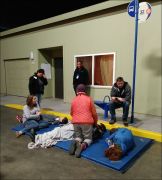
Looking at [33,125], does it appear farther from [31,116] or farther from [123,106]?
[123,106]

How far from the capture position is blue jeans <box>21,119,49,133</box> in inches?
188

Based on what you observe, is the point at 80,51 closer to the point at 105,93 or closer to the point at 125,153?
the point at 105,93

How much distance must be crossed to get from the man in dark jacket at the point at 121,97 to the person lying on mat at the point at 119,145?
4.22 ft

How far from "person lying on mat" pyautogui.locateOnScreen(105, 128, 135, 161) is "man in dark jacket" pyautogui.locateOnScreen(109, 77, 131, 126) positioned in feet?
4.22

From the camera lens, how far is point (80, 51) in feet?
25.3

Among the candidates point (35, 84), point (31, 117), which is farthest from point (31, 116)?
point (35, 84)

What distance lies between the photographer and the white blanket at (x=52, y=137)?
13.5 feet

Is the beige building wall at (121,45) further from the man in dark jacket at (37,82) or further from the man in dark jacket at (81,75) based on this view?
the man in dark jacket at (37,82)

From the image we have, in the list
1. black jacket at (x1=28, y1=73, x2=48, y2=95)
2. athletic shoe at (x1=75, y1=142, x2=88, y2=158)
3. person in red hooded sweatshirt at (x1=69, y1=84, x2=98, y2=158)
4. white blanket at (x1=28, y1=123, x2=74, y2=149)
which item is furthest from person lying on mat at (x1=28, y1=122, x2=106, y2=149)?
black jacket at (x1=28, y1=73, x2=48, y2=95)

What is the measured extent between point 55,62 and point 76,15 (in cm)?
289

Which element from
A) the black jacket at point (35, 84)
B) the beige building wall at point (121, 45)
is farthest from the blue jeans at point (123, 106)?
the black jacket at point (35, 84)

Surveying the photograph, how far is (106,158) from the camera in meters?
3.46

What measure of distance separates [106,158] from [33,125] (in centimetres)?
212

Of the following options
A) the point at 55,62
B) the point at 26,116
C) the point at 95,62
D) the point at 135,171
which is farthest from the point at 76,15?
the point at 135,171
